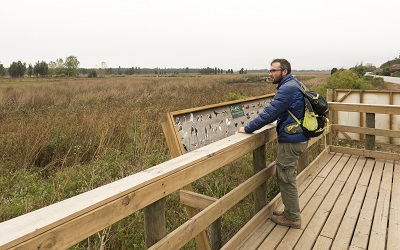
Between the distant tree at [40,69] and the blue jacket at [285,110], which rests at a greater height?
the distant tree at [40,69]

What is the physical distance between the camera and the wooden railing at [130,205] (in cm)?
113

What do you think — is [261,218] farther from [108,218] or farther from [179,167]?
[108,218]

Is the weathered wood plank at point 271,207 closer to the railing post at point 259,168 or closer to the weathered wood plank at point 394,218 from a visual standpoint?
the railing post at point 259,168

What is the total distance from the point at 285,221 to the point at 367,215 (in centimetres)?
104

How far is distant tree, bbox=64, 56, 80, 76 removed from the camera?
3377 inches

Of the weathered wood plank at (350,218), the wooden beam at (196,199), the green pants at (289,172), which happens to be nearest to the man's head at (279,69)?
the green pants at (289,172)

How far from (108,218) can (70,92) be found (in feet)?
63.6

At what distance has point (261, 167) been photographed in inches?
127

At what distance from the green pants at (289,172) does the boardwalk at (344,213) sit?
0.75 ft

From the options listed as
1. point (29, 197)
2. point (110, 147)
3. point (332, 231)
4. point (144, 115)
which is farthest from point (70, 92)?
point (332, 231)

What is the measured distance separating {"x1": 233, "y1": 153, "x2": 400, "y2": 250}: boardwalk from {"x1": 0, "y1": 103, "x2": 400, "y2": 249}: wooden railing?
1.99 ft

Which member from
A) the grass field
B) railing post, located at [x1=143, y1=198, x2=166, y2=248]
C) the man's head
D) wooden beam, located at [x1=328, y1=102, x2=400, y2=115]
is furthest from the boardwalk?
the man's head

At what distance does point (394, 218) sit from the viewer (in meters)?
3.27

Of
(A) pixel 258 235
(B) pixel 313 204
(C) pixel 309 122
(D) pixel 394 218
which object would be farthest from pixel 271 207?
(D) pixel 394 218
